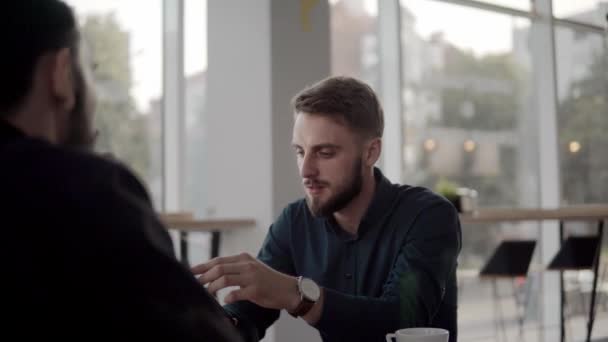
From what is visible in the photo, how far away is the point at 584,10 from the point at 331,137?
5569 mm

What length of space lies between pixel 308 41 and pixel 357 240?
2.12 metres

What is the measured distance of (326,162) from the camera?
1737 mm

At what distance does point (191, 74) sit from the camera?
423 cm

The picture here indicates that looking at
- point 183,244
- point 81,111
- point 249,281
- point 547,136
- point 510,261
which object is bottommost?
point 510,261

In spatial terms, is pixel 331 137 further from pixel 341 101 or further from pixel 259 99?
pixel 259 99

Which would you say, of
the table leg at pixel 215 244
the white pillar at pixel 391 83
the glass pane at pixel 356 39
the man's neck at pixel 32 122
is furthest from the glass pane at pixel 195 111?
the man's neck at pixel 32 122

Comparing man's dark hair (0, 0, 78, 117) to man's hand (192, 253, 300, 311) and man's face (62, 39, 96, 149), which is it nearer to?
man's face (62, 39, 96, 149)

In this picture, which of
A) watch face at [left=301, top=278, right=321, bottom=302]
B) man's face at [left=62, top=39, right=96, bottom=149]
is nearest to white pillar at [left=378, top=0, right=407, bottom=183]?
watch face at [left=301, top=278, right=321, bottom=302]

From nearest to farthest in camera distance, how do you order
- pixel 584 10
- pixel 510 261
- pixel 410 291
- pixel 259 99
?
pixel 410 291
pixel 259 99
pixel 510 261
pixel 584 10

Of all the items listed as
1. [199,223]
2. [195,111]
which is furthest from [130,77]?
[199,223]

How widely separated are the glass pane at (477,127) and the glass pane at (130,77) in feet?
6.37

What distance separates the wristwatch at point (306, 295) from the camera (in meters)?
1.24

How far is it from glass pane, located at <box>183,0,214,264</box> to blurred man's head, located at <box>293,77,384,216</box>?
2.51 meters

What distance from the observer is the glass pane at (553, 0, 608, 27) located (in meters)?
6.37
